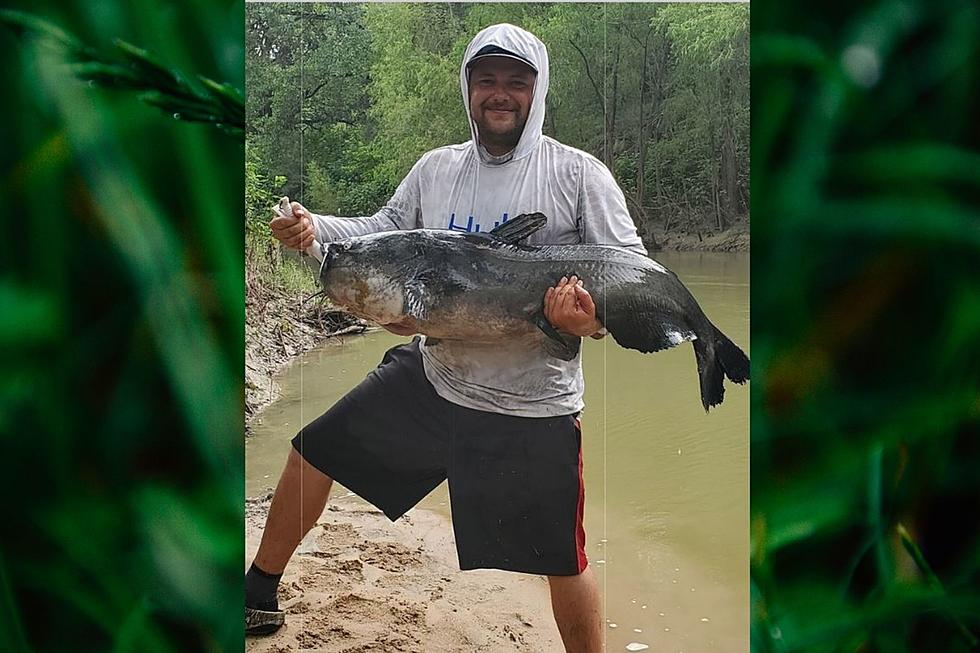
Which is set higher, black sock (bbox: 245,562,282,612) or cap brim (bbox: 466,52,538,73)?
cap brim (bbox: 466,52,538,73)

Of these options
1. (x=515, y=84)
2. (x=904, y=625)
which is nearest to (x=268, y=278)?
(x=515, y=84)

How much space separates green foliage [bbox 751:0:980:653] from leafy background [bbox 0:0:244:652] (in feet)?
4.57

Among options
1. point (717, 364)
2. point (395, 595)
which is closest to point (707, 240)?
point (717, 364)

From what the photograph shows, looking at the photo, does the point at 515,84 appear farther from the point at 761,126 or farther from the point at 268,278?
the point at 268,278

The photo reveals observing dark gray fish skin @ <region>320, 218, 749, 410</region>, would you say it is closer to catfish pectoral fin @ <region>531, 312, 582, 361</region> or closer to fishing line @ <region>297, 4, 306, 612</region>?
catfish pectoral fin @ <region>531, 312, 582, 361</region>

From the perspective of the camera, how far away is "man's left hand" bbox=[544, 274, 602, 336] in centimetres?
265

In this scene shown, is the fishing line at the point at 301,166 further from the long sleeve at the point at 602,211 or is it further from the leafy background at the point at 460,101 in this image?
the long sleeve at the point at 602,211

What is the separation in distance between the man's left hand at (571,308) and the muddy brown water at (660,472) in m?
0.05

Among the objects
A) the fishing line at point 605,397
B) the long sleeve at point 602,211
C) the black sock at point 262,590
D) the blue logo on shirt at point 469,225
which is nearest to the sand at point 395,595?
the black sock at point 262,590

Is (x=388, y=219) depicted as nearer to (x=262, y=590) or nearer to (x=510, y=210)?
(x=510, y=210)

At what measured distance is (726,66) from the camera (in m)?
2.66

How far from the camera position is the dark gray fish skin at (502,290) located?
265 centimetres

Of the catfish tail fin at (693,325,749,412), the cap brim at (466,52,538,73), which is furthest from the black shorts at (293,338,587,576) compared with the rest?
the cap brim at (466,52,538,73)

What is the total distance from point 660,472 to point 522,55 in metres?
1.12
